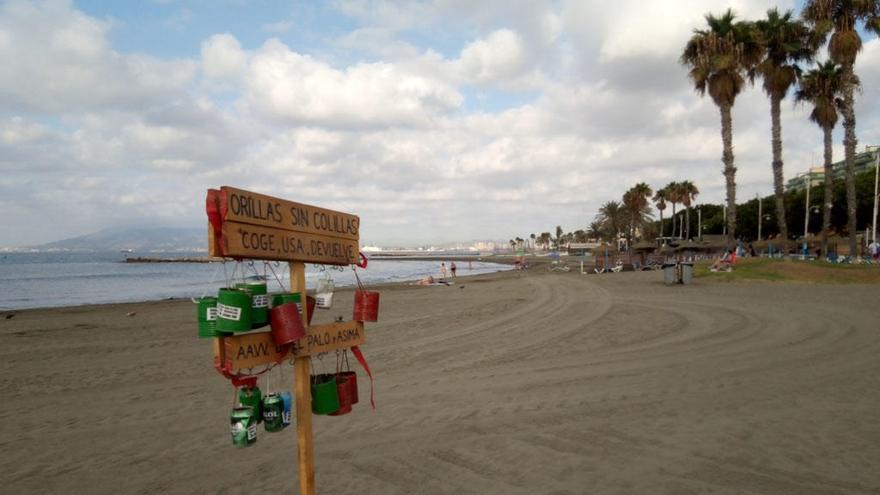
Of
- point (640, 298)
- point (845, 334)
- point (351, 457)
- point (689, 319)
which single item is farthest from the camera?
point (640, 298)

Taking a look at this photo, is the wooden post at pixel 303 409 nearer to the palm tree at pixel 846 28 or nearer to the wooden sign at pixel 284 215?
the wooden sign at pixel 284 215

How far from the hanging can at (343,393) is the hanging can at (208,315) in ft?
3.20

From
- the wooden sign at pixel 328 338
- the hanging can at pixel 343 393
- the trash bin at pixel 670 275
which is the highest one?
the wooden sign at pixel 328 338

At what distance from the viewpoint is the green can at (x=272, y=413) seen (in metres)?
3.38

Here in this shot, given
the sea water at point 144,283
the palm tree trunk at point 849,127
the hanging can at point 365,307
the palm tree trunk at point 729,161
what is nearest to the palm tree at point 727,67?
the palm tree trunk at point 729,161

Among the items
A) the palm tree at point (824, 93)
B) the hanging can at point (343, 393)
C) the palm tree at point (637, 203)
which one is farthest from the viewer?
the palm tree at point (637, 203)

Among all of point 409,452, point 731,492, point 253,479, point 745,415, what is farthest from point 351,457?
point 745,415

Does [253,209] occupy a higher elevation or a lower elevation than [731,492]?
higher

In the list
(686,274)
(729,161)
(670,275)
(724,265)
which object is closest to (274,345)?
(670,275)

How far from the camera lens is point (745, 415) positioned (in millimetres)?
5770

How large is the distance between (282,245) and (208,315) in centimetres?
62

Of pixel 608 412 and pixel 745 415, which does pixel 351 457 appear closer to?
pixel 608 412

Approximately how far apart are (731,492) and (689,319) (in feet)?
33.5

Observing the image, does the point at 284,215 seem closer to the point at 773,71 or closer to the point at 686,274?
the point at 686,274
